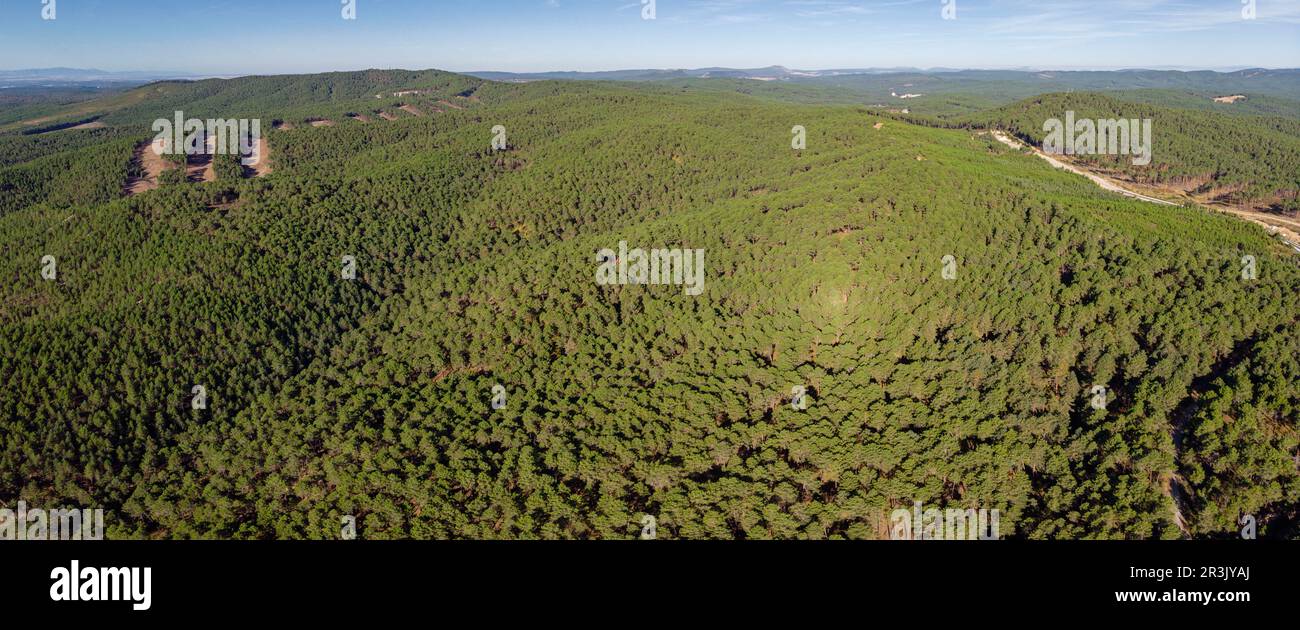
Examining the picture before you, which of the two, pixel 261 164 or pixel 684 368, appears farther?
pixel 261 164

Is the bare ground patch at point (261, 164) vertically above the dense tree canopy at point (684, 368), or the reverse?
the bare ground patch at point (261, 164)

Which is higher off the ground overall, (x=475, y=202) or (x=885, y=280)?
(x=475, y=202)

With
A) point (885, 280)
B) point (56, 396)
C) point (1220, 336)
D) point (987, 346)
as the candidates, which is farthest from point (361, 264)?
point (1220, 336)

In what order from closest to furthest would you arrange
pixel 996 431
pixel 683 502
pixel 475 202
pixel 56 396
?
pixel 683 502
pixel 996 431
pixel 56 396
pixel 475 202

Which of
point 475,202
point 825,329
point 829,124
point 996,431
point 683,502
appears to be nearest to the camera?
point 683,502

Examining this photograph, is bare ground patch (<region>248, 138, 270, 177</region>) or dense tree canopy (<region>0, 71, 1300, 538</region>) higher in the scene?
bare ground patch (<region>248, 138, 270, 177</region>)

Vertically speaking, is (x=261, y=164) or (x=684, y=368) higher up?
(x=261, y=164)

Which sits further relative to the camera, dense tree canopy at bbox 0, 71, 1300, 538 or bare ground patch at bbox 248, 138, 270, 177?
bare ground patch at bbox 248, 138, 270, 177

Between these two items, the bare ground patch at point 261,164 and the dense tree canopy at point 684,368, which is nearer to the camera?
the dense tree canopy at point 684,368
